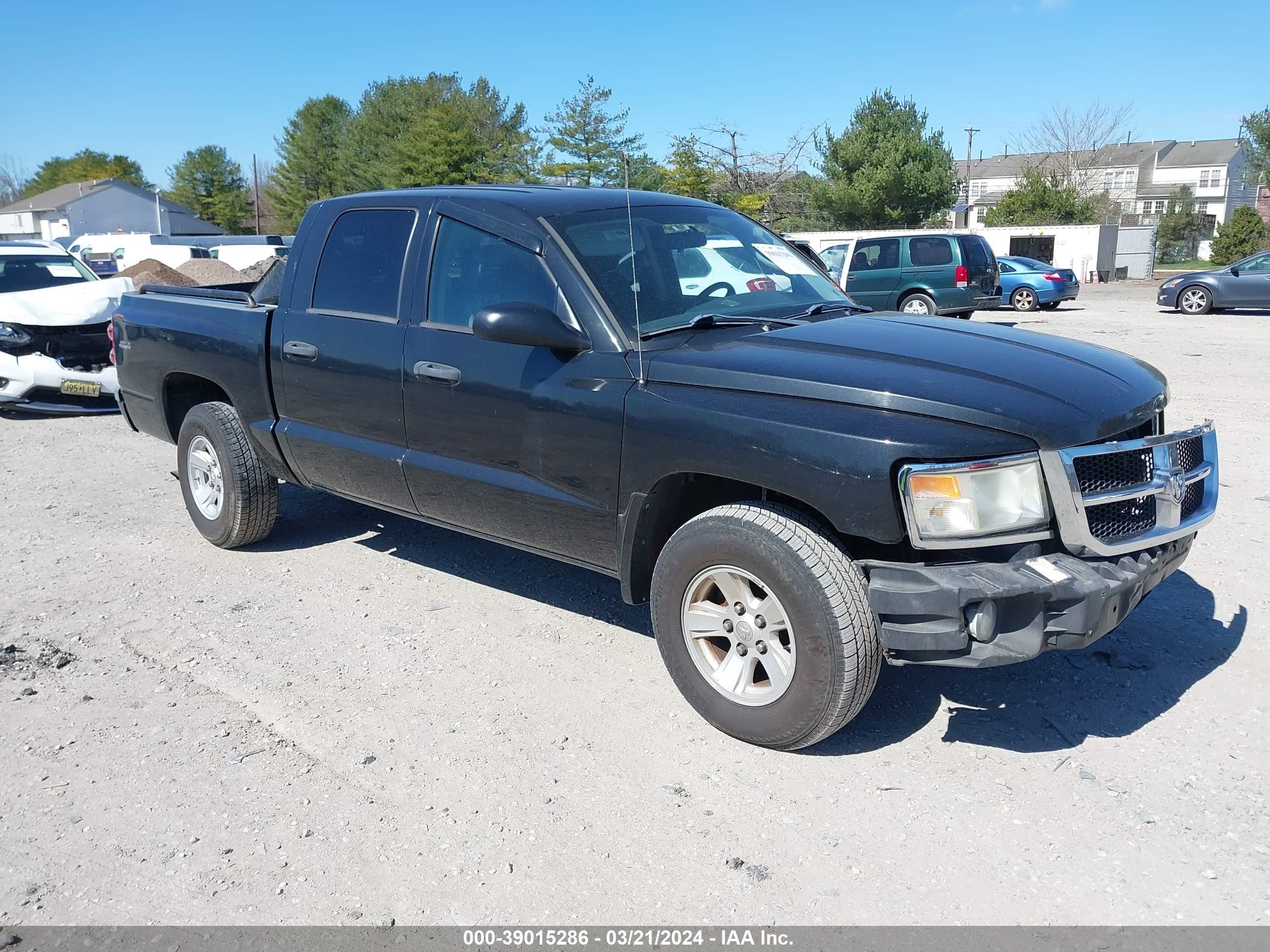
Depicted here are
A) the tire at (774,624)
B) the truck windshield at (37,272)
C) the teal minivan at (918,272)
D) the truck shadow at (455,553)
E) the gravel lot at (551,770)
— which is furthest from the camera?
the teal minivan at (918,272)

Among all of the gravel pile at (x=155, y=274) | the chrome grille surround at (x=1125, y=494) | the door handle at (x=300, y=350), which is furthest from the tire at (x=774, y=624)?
the gravel pile at (x=155, y=274)

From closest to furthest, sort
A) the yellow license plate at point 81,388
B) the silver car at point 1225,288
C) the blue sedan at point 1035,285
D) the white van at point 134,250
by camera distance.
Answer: the yellow license plate at point 81,388 < the silver car at point 1225,288 < the blue sedan at point 1035,285 < the white van at point 134,250

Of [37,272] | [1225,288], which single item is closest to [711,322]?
[37,272]

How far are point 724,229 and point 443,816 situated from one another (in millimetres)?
2887

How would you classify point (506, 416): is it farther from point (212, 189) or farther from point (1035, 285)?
point (212, 189)

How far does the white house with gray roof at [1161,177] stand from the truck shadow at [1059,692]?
7008cm

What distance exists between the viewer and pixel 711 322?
405cm

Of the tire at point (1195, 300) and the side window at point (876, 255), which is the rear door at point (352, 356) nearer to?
the side window at point (876, 255)

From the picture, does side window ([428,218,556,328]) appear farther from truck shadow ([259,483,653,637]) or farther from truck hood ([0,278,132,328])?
truck hood ([0,278,132,328])

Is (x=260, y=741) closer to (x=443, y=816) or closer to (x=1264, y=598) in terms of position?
(x=443, y=816)

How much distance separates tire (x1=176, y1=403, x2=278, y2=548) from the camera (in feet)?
18.4

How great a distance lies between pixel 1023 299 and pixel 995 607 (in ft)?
78.7

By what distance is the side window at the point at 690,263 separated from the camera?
434 cm

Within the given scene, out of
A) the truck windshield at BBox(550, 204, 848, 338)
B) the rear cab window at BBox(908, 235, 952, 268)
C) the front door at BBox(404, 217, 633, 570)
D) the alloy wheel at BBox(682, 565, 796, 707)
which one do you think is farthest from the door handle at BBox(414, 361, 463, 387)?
the rear cab window at BBox(908, 235, 952, 268)
